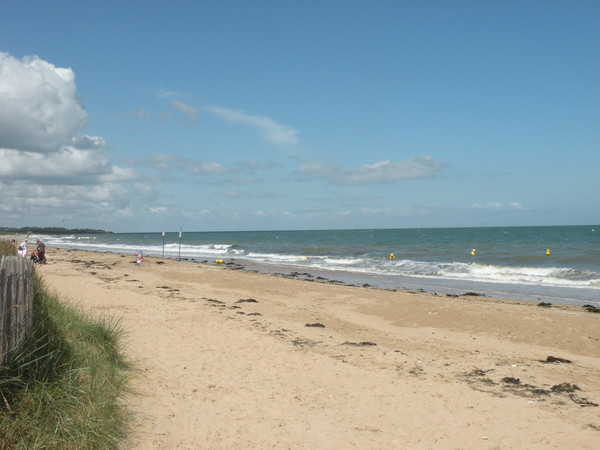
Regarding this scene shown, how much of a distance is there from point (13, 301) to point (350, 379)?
421cm

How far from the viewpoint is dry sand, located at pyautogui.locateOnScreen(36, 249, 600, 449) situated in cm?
461

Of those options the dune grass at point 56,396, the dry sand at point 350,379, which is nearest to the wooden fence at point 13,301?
the dune grass at point 56,396

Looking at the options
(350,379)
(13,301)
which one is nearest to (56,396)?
(13,301)

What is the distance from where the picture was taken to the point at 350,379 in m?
6.30

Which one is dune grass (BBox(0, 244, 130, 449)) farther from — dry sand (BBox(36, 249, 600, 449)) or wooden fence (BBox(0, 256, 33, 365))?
dry sand (BBox(36, 249, 600, 449))

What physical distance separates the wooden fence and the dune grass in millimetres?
116

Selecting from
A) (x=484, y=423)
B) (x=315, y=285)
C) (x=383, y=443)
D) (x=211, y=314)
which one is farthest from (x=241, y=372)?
(x=315, y=285)

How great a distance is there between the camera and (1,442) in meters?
3.08

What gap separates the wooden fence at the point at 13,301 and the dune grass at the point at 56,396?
116 mm

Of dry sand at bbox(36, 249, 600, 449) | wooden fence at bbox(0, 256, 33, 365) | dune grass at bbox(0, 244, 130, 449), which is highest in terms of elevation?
wooden fence at bbox(0, 256, 33, 365)

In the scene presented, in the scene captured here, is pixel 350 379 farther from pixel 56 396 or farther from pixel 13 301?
pixel 13 301

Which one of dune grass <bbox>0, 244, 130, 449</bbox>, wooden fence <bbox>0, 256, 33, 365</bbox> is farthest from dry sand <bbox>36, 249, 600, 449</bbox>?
wooden fence <bbox>0, 256, 33, 365</bbox>

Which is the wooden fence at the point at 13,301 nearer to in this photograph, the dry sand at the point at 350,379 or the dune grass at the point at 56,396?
the dune grass at the point at 56,396

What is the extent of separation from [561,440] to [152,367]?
4547 millimetres
